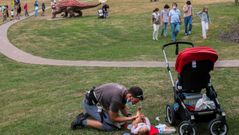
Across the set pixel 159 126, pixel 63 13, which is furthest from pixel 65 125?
pixel 63 13

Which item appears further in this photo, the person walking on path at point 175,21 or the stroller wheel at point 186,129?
the person walking on path at point 175,21

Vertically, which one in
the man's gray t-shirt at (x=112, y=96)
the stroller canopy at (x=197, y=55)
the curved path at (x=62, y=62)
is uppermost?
the stroller canopy at (x=197, y=55)

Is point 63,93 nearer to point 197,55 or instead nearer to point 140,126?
point 140,126

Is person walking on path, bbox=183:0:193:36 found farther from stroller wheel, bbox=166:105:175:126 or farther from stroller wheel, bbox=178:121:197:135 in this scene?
stroller wheel, bbox=178:121:197:135

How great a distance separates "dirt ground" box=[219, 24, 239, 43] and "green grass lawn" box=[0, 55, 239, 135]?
7790mm

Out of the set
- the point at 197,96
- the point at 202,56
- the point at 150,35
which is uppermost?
the point at 202,56

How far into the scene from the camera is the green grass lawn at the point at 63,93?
9391mm

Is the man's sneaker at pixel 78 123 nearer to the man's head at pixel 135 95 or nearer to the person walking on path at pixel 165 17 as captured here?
the man's head at pixel 135 95

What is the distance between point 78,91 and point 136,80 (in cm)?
189

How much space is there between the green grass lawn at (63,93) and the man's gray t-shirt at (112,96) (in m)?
0.66

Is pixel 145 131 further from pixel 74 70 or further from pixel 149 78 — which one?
pixel 74 70

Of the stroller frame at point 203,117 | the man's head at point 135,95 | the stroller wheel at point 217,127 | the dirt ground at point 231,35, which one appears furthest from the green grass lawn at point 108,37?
the man's head at point 135,95

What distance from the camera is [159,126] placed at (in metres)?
8.19

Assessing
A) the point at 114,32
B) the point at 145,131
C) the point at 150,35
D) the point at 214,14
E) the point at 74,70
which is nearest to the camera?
the point at 145,131
